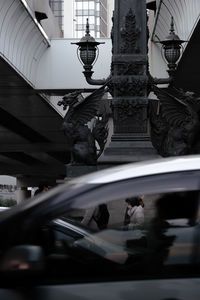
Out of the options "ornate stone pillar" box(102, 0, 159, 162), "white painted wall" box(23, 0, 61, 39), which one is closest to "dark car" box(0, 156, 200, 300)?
"ornate stone pillar" box(102, 0, 159, 162)

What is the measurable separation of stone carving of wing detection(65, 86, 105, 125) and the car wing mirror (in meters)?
9.54

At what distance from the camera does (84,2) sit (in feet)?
459

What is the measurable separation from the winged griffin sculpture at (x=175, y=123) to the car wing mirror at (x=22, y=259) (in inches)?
352

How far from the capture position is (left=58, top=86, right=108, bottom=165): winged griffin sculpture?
12.7 m

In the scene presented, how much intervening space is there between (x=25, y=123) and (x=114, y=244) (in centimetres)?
3752

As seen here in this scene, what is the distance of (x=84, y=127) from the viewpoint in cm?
1302

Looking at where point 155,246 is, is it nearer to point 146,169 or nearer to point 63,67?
point 146,169

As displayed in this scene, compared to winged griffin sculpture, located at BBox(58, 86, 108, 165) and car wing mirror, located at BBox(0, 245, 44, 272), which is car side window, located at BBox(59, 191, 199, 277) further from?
winged griffin sculpture, located at BBox(58, 86, 108, 165)

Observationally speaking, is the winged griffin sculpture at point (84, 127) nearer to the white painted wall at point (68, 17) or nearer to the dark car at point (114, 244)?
the dark car at point (114, 244)

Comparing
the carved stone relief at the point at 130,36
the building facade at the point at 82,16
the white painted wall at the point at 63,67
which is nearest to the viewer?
the carved stone relief at the point at 130,36

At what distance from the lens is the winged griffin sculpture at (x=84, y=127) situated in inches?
500

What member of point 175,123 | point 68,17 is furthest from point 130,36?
point 68,17

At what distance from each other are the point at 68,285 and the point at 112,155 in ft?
27.9

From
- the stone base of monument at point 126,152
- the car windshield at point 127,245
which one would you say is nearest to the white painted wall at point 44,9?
the stone base of monument at point 126,152
